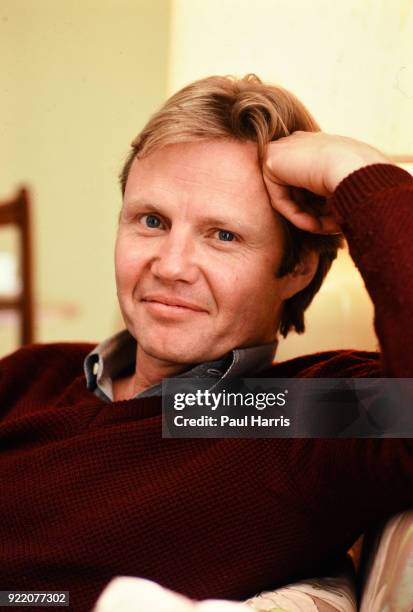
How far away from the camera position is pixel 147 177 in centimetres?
94

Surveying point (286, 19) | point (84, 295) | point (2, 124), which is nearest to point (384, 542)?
point (286, 19)

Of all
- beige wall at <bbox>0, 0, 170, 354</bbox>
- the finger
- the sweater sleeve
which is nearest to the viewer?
the sweater sleeve

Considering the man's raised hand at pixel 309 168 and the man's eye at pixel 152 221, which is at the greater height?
the man's raised hand at pixel 309 168

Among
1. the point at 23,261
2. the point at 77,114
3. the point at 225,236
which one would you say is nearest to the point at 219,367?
the point at 225,236

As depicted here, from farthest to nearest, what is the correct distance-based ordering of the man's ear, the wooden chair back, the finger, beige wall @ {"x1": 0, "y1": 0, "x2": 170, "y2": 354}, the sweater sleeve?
the wooden chair back
beige wall @ {"x1": 0, "y1": 0, "x2": 170, "y2": 354}
the man's ear
the finger
the sweater sleeve

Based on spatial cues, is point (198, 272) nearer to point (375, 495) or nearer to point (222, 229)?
point (222, 229)

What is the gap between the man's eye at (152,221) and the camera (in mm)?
948

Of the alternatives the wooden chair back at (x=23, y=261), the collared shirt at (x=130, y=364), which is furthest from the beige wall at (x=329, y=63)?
the wooden chair back at (x=23, y=261)

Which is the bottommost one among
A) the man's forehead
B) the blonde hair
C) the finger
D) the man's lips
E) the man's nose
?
the man's lips

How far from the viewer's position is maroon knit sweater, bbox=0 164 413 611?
712 millimetres

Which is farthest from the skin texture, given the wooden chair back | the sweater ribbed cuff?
the wooden chair back

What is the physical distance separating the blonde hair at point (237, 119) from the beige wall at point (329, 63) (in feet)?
0.43

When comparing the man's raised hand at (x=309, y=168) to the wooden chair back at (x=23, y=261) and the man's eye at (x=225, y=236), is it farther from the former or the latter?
the wooden chair back at (x=23, y=261)

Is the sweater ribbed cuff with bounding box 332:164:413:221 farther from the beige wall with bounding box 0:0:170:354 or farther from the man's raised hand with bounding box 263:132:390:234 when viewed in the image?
the beige wall with bounding box 0:0:170:354
